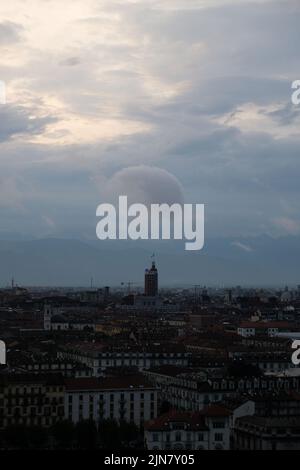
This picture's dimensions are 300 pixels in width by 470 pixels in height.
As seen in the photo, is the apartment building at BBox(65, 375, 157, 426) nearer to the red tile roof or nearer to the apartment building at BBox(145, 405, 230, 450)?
the red tile roof

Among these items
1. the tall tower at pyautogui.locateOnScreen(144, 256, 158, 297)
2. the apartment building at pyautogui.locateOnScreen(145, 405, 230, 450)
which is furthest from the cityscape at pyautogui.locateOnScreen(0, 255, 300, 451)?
the tall tower at pyautogui.locateOnScreen(144, 256, 158, 297)

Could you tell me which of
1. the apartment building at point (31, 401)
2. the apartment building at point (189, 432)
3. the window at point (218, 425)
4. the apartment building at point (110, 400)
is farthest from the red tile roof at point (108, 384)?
the window at point (218, 425)

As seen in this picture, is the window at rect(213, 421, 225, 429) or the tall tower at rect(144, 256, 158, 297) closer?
the window at rect(213, 421, 225, 429)

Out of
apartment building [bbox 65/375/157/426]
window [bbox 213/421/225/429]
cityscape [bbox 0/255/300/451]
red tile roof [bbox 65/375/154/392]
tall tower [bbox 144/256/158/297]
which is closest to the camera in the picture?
cityscape [bbox 0/255/300/451]

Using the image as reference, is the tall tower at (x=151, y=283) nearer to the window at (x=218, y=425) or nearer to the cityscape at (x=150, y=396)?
the cityscape at (x=150, y=396)

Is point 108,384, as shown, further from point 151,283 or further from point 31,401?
point 151,283

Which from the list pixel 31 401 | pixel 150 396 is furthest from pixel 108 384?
pixel 31 401

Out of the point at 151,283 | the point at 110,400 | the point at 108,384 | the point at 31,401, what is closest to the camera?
the point at 31,401

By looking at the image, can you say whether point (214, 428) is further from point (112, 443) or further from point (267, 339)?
point (267, 339)

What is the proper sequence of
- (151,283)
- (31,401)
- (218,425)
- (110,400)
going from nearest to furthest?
1. (218,425)
2. (31,401)
3. (110,400)
4. (151,283)
